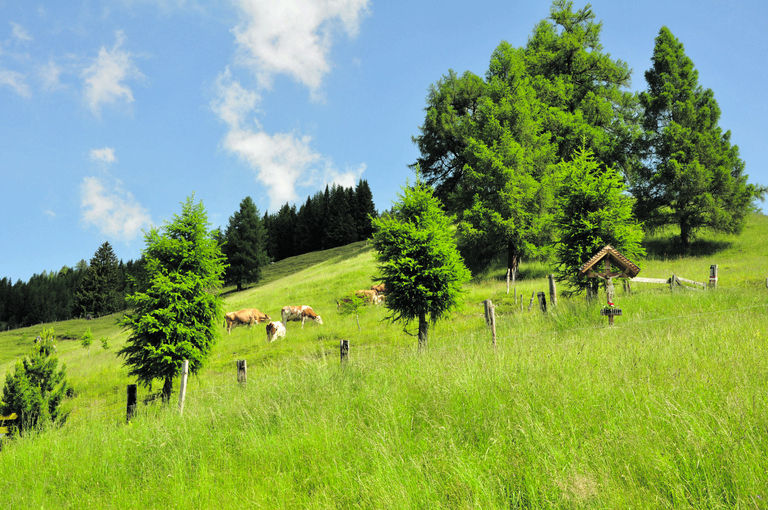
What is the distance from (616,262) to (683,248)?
21.3 meters

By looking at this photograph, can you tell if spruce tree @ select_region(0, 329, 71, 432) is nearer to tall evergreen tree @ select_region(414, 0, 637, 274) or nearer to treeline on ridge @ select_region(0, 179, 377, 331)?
tall evergreen tree @ select_region(414, 0, 637, 274)

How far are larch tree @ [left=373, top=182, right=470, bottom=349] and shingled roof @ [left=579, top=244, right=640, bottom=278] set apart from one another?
383cm

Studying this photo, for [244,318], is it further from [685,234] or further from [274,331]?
[685,234]

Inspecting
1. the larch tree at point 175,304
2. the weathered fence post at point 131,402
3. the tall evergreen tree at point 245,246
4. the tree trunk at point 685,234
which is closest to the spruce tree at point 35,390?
the larch tree at point 175,304

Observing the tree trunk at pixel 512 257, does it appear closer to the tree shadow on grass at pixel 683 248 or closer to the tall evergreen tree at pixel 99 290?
the tree shadow on grass at pixel 683 248

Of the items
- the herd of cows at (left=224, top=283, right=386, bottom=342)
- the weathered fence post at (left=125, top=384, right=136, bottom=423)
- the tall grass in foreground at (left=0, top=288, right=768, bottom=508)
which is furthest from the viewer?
the herd of cows at (left=224, top=283, right=386, bottom=342)

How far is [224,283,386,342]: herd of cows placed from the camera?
22.3m

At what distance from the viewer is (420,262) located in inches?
529

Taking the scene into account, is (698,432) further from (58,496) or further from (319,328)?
(319,328)

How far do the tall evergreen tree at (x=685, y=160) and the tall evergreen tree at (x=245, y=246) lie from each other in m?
48.4

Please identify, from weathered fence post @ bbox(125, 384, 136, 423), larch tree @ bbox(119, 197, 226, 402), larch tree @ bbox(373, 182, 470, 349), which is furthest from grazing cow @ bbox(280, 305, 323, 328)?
weathered fence post @ bbox(125, 384, 136, 423)

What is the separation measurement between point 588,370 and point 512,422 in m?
1.69

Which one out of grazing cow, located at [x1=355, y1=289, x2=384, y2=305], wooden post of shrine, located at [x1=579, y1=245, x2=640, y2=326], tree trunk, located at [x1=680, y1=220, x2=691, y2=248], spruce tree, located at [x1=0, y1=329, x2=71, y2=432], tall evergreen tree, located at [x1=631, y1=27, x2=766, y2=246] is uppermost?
tall evergreen tree, located at [x1=631, y1=27, x2=766, y2=246]

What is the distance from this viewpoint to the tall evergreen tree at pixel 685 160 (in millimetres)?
26547
